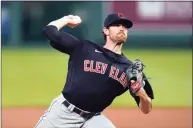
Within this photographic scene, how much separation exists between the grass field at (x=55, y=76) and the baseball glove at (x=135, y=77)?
23.0ft

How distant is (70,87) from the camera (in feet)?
14.9

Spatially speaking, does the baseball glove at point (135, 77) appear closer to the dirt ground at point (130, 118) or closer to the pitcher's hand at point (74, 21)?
the pitcher's hand at point (74, 21)

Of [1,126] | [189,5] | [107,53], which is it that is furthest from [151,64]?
[107,53]

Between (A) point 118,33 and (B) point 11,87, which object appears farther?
(B) point 11,87

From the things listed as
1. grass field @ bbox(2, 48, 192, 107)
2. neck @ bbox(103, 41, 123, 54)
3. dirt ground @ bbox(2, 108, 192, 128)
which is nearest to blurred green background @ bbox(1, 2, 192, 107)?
grass field @ bbox(2, 48, 192, 107)

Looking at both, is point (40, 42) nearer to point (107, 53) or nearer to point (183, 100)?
point (183, 100)

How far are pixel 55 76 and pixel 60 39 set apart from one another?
10057 millimetres

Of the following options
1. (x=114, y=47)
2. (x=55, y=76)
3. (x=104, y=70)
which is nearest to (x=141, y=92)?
(x=104, y=70)

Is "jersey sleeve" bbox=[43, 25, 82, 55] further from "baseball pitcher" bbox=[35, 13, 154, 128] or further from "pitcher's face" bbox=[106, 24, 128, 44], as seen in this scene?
"pitcher's face" bbox=[106, 24, 128, 44]

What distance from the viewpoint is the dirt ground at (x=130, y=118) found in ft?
28.5

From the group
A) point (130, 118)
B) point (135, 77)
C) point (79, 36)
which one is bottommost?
point (130, 118)

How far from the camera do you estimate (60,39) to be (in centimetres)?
449

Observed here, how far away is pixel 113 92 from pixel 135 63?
315mm

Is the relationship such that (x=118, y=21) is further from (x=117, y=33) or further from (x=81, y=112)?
(x=81, y=112)
